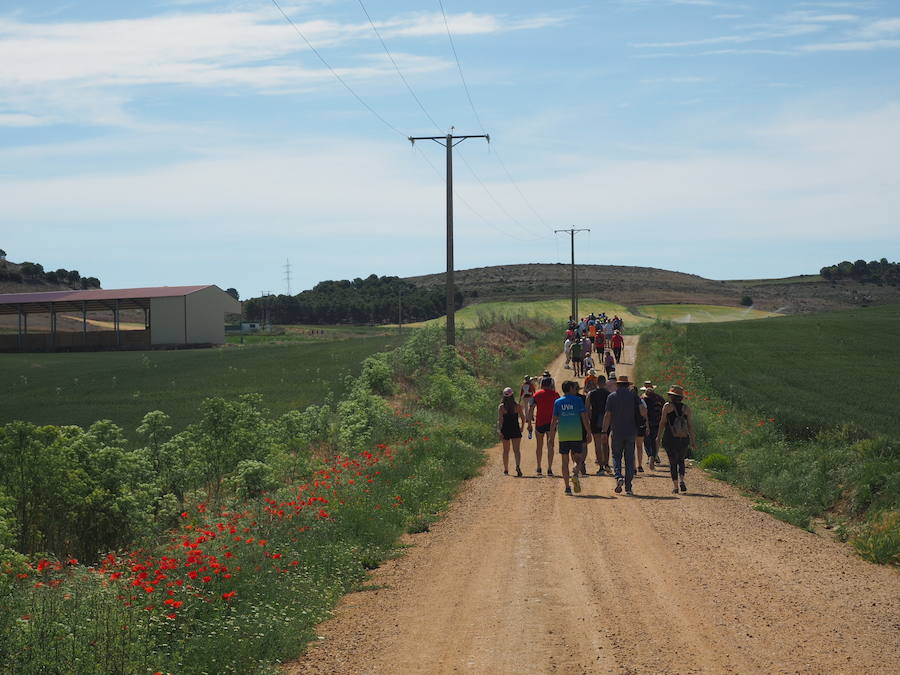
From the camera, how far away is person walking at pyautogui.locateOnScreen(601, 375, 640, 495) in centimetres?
1559

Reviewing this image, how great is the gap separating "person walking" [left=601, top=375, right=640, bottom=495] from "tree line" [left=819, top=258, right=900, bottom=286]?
159752 millimetres

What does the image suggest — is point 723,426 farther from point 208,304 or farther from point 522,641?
point 208,304

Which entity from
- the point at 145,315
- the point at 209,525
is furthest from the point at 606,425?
the point at 145,315

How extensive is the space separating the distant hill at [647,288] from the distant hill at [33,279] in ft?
209

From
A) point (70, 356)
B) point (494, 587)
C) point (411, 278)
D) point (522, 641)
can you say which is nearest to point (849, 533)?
point (494, 587)

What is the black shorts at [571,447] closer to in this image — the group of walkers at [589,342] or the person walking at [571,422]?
the person walking at [571,422]

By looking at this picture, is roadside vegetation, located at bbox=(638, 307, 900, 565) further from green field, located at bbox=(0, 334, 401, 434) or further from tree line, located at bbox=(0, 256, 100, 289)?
tree line, located at bbox=(0, 256, 100, 289)

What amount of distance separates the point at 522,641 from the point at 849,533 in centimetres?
741


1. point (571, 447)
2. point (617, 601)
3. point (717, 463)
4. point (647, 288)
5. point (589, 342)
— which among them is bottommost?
point (717, 463)

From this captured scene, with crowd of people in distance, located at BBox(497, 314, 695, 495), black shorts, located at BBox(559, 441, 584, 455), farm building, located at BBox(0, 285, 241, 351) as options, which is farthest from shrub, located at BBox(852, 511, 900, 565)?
farm building, located at BBox(0, 285, 241, 351)

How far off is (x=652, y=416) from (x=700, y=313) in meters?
98.8

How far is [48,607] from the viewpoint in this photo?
762 cm

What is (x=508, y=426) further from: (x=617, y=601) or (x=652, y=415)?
(x=617, y=601)

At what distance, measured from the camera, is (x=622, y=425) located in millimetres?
15641
